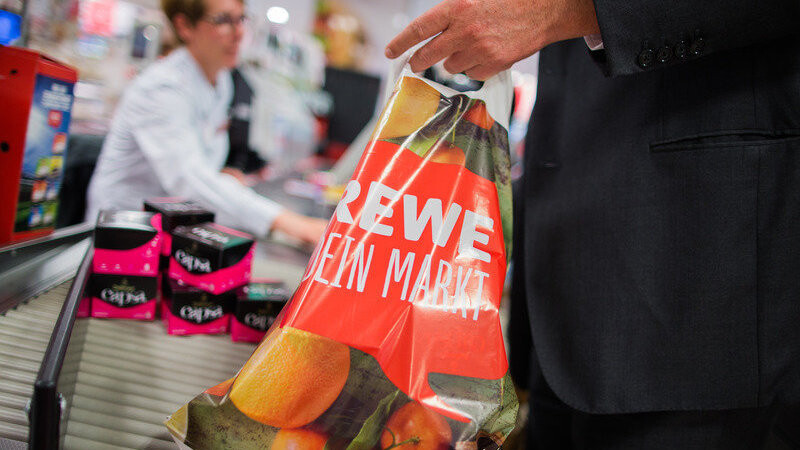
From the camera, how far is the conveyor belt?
2.20 ft

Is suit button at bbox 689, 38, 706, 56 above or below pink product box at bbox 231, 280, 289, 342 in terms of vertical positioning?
above

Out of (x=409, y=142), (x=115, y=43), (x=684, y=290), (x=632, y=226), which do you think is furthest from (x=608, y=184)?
(x=115, y=43)

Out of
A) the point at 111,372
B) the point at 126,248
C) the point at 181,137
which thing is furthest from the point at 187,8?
the point at 111,372

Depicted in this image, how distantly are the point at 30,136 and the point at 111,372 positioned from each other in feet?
1.41

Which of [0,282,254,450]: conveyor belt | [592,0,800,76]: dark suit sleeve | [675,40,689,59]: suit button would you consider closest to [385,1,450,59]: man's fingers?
[592,0,800,76]: dark suit sleeve

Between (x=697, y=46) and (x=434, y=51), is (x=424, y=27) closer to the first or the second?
(x=434, y=51)

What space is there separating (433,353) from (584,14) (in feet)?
1.61

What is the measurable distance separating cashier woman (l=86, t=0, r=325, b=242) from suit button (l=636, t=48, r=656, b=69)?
3.65 ft

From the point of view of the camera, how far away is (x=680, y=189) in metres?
0.78

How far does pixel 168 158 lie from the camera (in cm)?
186

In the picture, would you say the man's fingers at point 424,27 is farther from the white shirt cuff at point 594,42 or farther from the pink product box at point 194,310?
the pink product box at point 194,310

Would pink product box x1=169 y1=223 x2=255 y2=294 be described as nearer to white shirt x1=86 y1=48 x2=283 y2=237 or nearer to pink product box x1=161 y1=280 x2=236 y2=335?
pink product box x1=161 y1=280 x2=236 y2=335

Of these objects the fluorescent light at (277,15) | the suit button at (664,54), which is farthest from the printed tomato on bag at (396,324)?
the fluorescent light at (277,15)

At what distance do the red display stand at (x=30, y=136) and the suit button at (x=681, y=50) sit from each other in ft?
3.21
